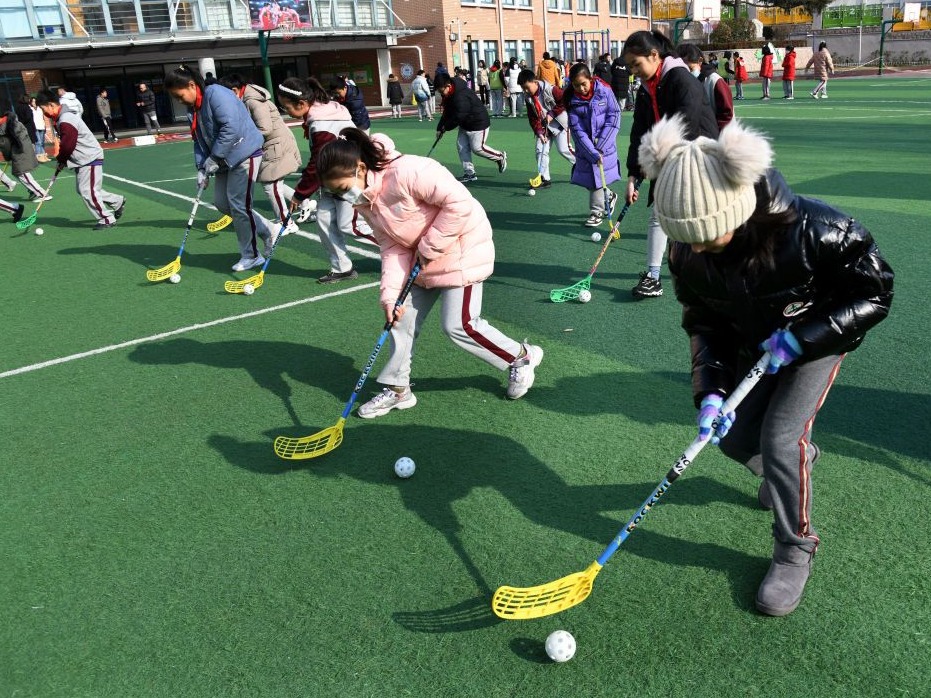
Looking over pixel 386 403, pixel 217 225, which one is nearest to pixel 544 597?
pixel 386 403

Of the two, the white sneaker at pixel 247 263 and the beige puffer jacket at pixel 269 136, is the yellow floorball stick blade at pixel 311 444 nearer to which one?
the white sneaker at pixel 247 263

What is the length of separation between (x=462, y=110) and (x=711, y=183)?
37.8 feet

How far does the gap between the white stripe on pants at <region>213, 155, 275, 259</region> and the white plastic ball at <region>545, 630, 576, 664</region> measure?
679 cm

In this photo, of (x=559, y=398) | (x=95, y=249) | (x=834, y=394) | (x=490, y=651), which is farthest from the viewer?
(x=95, y=249)

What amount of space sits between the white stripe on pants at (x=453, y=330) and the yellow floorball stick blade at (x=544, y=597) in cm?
207

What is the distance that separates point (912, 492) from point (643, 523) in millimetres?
1341

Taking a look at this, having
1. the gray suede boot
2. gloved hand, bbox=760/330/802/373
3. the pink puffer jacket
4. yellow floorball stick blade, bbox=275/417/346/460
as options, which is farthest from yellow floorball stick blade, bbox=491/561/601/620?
the pink puffer jacket

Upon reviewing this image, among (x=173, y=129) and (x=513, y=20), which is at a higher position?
(x=513, y=20)

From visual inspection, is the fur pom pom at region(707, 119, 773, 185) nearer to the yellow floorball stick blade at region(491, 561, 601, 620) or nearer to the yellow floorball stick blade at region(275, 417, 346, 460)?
the yellow floorball stick blade at region(491, 561, 601, 620)

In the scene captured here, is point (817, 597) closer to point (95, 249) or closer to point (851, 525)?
point (851, 525)

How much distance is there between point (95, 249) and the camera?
36.2 ft

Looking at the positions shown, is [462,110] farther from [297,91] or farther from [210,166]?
[297,91]

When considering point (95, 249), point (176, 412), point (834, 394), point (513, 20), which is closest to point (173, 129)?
point (513, 20)

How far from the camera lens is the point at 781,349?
2.78m
